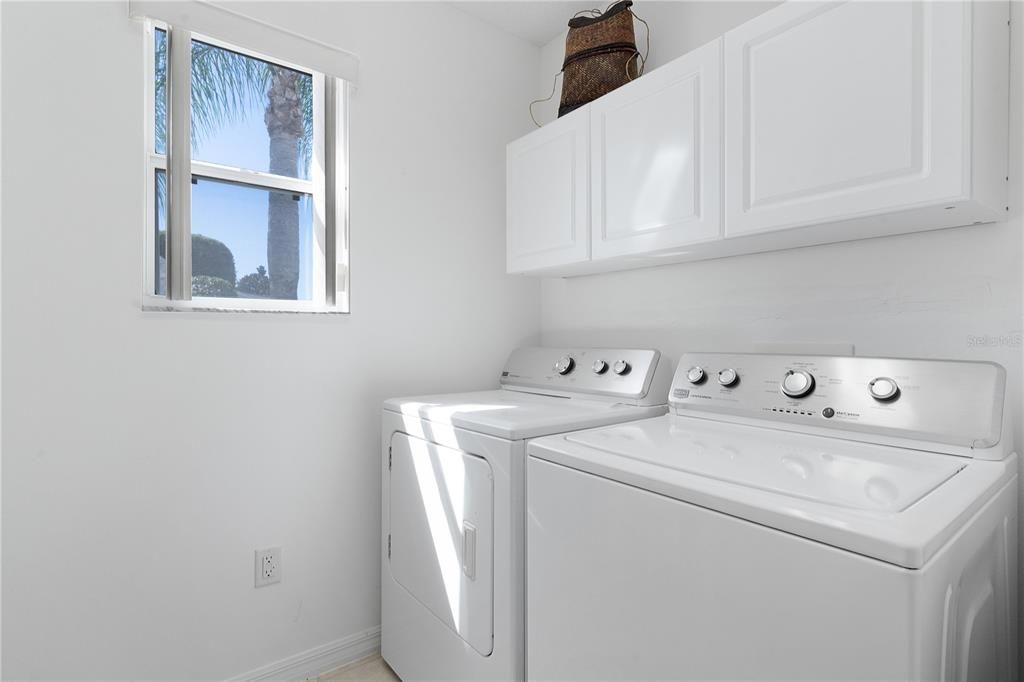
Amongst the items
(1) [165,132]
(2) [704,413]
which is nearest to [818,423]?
(2) [704,413]

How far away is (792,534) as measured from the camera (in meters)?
0.75

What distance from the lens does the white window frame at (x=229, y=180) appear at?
1.59 m

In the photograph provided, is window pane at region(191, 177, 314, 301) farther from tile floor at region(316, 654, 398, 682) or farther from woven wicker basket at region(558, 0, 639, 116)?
tile floor at region(316, 654, 398, 682)

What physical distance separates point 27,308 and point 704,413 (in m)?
1.83

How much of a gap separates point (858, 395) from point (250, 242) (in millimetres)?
1862

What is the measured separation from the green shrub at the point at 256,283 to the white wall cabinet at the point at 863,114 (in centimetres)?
152

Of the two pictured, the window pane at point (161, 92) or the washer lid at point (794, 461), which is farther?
the window pane at point (161, 92)

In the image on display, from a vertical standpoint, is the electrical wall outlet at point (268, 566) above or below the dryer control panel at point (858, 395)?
below

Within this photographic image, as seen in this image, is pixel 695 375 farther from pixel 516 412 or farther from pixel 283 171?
pixel 283 171

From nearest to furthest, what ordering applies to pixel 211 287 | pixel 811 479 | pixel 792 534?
pixel 792 534 < pixel 811 479 < pixel 211 287

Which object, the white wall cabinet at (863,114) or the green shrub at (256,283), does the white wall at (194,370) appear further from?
the white wall cabinet at (863,114)

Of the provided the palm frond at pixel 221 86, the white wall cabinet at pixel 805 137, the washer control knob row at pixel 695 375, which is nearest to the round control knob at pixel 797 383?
the washer control knob row at pixel 695 375

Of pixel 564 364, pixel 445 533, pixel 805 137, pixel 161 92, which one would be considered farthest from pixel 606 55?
pixel 445 533

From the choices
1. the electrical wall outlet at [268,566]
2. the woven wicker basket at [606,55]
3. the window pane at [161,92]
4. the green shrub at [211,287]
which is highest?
the woven wicker basket at [606,55]
